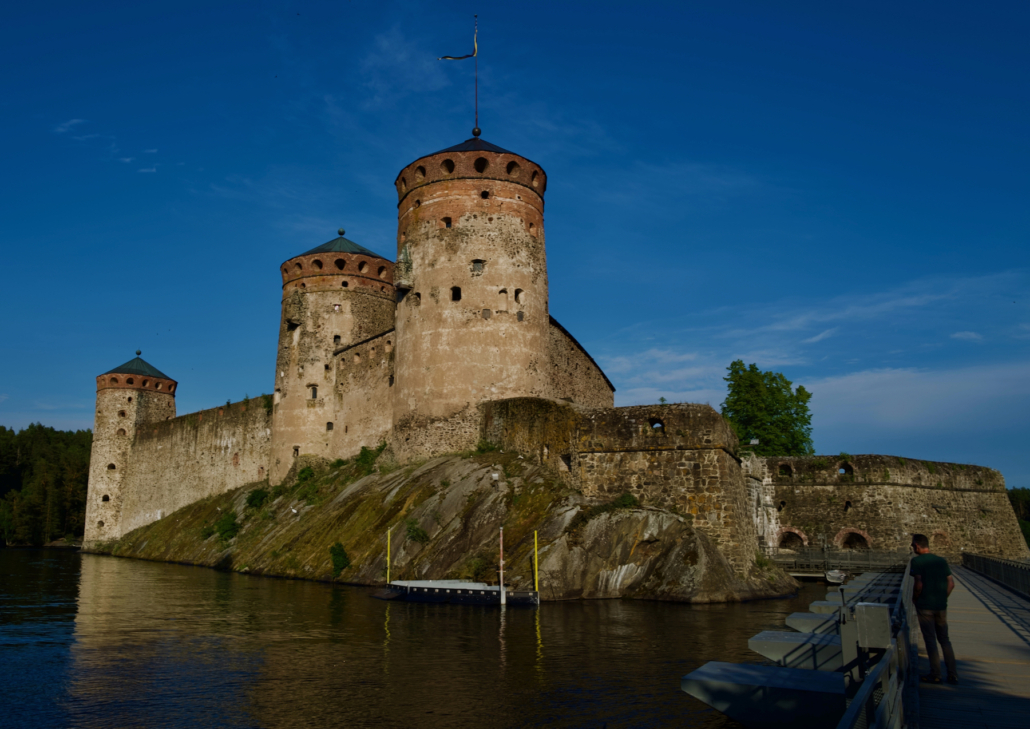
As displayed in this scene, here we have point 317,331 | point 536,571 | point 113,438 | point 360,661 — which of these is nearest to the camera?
point 360,661

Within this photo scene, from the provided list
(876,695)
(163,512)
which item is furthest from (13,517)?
(876,695)

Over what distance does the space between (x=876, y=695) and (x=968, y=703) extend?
1.31 metres

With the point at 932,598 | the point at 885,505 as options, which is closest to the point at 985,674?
the point at 932,598

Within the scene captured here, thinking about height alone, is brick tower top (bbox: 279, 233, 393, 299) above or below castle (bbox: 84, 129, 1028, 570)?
above

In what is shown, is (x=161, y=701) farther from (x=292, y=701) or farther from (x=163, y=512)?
(x=163, y=512)

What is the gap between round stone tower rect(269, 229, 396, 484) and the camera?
138ft

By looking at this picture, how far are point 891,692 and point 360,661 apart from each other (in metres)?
10.2

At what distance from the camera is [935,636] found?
8.88m

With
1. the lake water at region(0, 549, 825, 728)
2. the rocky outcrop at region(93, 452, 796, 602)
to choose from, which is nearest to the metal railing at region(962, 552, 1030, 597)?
the lake water at region(0, 549, 825, 728)

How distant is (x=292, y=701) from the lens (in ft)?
34.9

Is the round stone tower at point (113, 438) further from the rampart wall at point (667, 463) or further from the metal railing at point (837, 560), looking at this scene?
the metal railing at point (837, 560)

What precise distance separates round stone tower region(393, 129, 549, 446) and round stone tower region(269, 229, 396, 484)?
360 inches

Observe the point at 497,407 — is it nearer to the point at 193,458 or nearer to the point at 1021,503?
the point at 193,458

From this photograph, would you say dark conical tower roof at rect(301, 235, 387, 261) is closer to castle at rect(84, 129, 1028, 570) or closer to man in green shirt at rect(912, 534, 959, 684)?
castle at rect(84, 129, 1028, 570)
